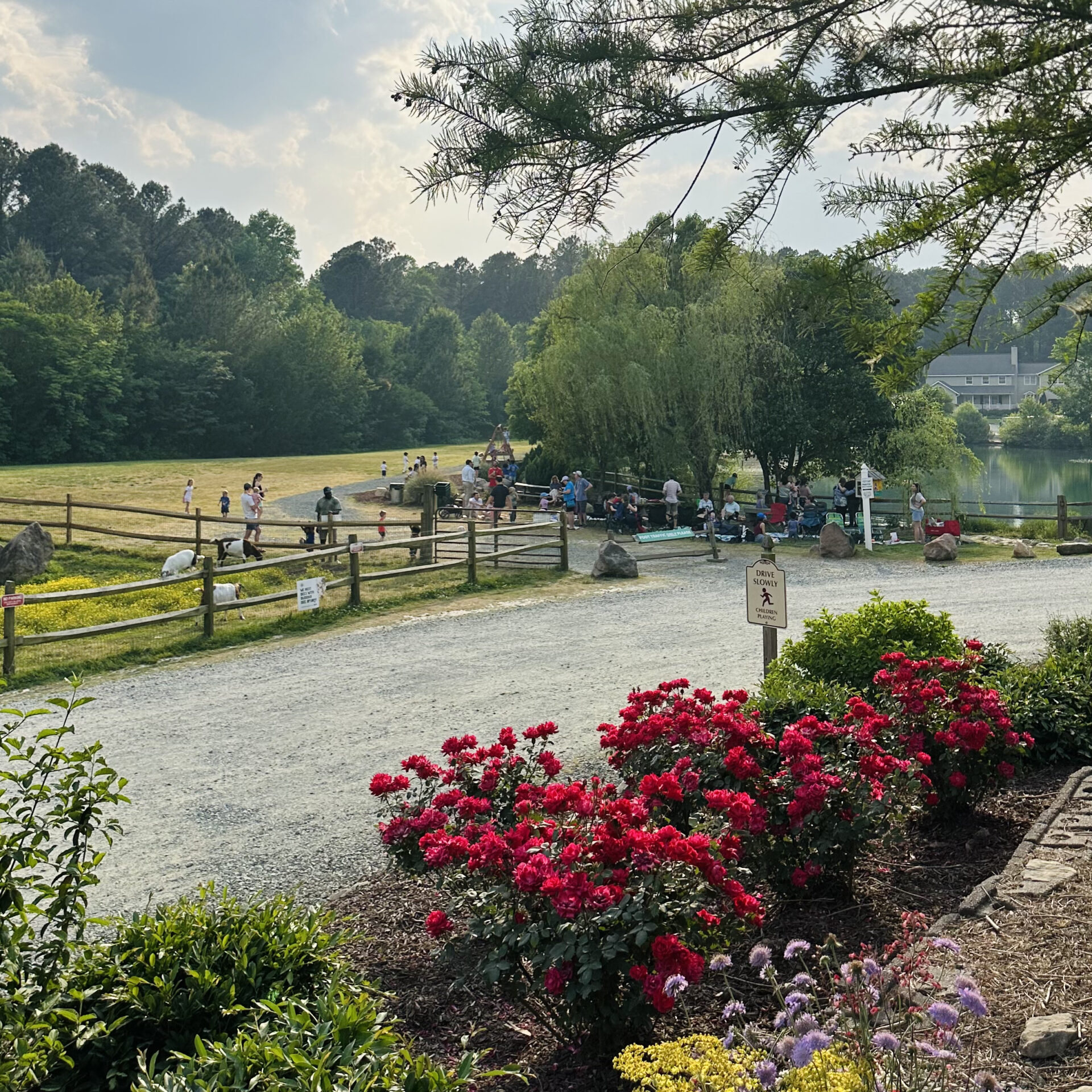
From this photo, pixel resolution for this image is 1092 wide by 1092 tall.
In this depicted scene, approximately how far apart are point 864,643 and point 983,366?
103 metres

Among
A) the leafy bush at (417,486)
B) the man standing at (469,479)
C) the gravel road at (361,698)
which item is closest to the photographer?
the gravel road at (361,698)

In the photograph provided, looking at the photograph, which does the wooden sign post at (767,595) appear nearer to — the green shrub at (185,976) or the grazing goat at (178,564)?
the green shrub at (185,976)

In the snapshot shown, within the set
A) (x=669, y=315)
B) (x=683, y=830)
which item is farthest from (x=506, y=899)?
(x=669, y=315)

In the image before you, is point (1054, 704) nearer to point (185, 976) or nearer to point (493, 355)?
point (185, 976)

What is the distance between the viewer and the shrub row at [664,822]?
11.5 feet

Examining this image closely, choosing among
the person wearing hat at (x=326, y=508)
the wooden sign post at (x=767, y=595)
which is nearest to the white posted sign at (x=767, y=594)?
the wooden sign post at (x=767, y=595)

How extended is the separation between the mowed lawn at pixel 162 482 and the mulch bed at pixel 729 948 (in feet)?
64.2

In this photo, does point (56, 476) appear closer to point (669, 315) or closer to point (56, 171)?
point (669, 315)

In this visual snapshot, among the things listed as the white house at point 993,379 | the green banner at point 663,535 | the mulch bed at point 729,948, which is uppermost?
the white house at point 993,379

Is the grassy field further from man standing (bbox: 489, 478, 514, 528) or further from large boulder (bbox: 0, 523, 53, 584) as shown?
man standing (bbox: 489, 478, 514, 528)

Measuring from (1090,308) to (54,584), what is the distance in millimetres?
16166

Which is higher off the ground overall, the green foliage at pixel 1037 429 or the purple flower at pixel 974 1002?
the green foliage at pixel 1037 429

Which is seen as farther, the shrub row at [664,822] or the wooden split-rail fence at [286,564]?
the wooden split-rail fence at [286,564]

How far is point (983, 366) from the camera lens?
334 feet
